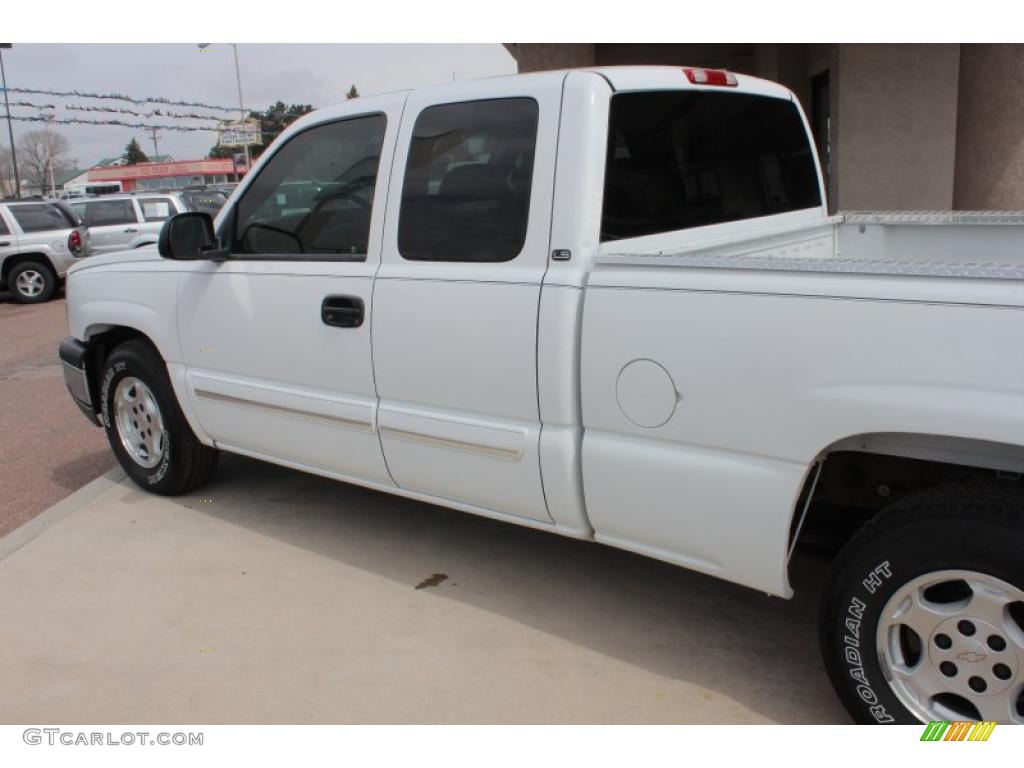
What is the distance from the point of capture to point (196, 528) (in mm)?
4695

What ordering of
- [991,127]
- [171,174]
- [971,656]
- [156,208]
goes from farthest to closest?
[171,174] < [156,208] < [991,127] < [971,656]

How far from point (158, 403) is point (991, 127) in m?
9.40

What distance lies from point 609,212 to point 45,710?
2.53 metres

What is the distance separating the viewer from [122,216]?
17344 mm

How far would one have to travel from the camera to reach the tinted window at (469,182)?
10.8 feet

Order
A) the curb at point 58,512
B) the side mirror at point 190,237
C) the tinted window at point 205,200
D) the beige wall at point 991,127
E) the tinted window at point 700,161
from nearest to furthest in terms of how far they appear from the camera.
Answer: the tinted window at point 700,161, the side mirror at point 190,237, the curb at point 58,512, the beige wall at point 991,127, the tinted window at point 205,200

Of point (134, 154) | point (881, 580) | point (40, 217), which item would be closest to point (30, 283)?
point (40, 217)

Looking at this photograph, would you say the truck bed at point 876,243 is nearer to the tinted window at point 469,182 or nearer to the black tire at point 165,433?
the tinted window at point 469,182

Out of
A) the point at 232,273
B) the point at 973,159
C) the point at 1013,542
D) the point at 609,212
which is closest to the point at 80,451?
the point at 232,273

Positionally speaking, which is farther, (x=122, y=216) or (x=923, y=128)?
(x=122, y=216)

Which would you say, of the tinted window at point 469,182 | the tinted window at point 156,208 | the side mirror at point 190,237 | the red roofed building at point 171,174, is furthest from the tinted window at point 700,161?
the red roofed building at point 171,174

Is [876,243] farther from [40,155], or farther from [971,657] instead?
[40,155]

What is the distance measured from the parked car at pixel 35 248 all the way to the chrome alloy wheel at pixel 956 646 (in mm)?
15666

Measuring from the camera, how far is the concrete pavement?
3119 millimetres
